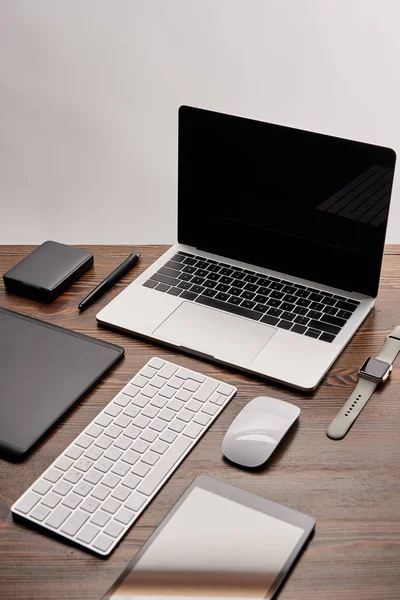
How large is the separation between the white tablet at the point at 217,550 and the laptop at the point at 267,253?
0.25 meters

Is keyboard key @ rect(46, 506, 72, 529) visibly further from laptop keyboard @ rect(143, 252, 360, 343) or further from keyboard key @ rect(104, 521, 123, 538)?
laptop keyboard @ rect(143, 252, 360, 343)

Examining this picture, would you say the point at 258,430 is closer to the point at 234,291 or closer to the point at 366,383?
the point at 366,383

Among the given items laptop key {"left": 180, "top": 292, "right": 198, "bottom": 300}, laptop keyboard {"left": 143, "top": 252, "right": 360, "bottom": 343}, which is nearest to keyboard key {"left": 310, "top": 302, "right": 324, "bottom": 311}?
laptop keyboard {"left": 143, "top": 252, "right": 360, "bottom": 343}

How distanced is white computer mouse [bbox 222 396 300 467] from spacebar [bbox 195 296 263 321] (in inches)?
8.5

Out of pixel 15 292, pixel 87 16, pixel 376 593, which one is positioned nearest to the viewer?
pixel 376 593

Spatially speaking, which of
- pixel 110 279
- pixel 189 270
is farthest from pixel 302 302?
pixel 110 279

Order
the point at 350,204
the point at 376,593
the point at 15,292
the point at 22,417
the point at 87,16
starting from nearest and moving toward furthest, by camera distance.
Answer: the point at 376,593, the point at 22,417, the point at 350,204, the point at 15,292, the point at 87,16

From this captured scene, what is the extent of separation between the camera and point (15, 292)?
1349mm

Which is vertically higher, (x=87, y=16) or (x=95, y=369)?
(x=87, y=16)

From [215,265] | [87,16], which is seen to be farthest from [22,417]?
[87,16]

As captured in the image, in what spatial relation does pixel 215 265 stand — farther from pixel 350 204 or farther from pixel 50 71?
pixel 50 71

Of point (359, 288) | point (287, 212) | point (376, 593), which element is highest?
point (287, 212)

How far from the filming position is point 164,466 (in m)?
0.99

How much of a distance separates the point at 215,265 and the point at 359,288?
278 millimetres
